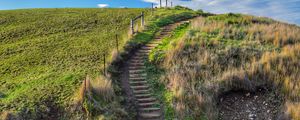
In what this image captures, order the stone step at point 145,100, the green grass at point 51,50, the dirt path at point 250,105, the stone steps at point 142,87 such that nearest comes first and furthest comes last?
the dirt path at point 250,105
the stone steps at point 142,87
the green grass at point 51,50
the stone step at point 145,100

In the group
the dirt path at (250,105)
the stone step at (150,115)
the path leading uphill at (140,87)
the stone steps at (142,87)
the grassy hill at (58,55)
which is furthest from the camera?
the path leading uphill at (140,87)

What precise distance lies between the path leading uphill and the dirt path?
3.58 meters

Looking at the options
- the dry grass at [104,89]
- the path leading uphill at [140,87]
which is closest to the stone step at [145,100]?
the path leading uphill at [140,87]

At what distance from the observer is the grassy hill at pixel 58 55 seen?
2091cm

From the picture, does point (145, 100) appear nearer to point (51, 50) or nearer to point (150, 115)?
point (150, 115)

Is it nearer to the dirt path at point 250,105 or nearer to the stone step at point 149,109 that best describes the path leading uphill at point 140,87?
the stone step at point 149,109

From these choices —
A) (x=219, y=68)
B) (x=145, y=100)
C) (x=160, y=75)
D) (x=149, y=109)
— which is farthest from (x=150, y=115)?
(x=219, y=68)

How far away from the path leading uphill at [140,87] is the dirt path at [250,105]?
3581 millimetres

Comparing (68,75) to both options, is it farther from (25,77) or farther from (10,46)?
(10,46)

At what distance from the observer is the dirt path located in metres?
21.6

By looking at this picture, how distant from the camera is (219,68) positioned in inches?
1017

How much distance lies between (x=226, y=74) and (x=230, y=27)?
12431 millimetres

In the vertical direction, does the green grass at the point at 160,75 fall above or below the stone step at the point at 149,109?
above

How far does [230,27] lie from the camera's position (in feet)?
119
